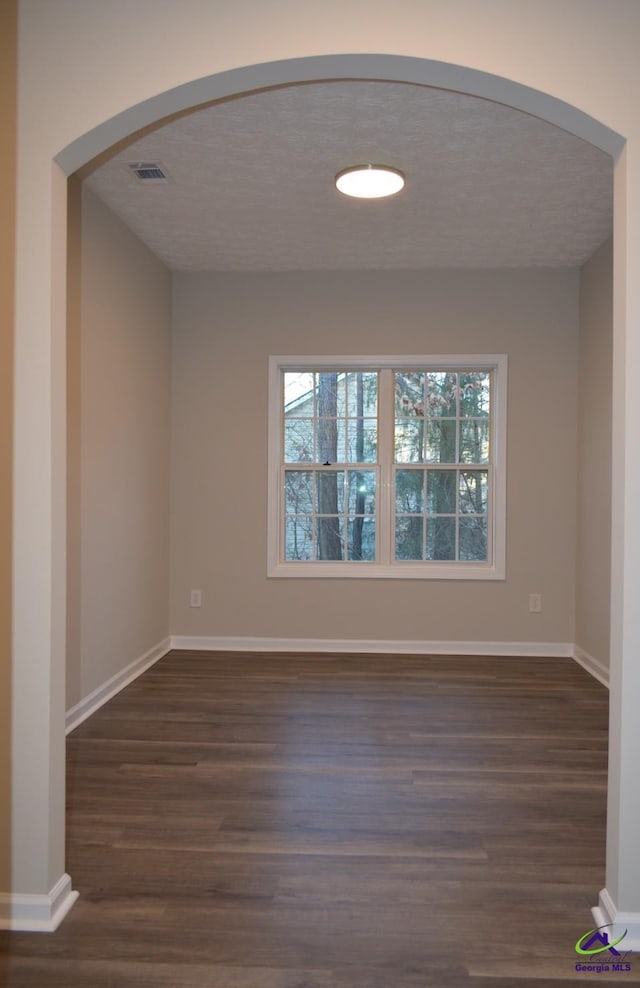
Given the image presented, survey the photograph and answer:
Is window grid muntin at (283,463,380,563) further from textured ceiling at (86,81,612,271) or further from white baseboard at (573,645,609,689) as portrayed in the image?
white baseboard at (573,645,609,689)

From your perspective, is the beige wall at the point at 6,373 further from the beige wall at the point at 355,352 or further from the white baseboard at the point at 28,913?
the beige wall at the point at 355,352

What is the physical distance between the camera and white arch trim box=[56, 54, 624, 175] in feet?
6.73

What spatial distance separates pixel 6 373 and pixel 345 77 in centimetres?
135

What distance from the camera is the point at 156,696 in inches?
172

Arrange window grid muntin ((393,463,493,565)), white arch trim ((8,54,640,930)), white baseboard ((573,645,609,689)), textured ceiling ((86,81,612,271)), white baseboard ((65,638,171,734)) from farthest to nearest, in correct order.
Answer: window grid muntin ((393,463,493,565)) < white baseboard ((573,645,609,689)) < white baseboard ((65,638,171,734)) < textured ceiling ((86,81,612,271)) < white arch trim ((8,54,640,930))

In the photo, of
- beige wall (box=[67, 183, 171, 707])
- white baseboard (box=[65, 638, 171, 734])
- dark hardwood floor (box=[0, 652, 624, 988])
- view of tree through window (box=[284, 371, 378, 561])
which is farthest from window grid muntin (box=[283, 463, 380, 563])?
dark hardwood floor (box=[0, 652, 624, 988])

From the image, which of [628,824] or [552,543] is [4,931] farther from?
[552,543]

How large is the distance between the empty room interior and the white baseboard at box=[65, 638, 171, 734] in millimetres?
27

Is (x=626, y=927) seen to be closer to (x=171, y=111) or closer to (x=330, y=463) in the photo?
(x=171, y=111)

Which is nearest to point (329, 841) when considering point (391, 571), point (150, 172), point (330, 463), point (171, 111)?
point (171, 111)

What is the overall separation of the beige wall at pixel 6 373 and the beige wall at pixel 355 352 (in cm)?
355

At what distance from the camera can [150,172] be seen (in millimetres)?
3820

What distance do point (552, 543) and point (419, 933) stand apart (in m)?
3.86

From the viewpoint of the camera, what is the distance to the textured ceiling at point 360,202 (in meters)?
3.23
